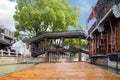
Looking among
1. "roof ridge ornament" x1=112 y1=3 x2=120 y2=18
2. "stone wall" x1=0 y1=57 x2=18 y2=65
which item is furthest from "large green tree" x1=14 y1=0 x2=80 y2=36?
"roof ridge ornament" x1=112 y1=3 x2=120 y2=18

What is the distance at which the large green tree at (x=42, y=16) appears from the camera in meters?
35.7

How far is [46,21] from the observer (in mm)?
36156

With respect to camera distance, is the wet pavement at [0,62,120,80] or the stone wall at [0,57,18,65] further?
the stone wall at [0,57,18,65]

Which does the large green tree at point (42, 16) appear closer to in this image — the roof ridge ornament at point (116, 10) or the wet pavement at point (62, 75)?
the roof ridge ornament at point (116, 10)

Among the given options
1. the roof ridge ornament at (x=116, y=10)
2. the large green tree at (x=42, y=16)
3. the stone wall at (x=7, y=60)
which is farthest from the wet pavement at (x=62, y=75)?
the large green tree at (x=42, y=16)

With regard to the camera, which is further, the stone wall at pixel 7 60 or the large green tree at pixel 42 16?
the large green tree at pixel 42 16

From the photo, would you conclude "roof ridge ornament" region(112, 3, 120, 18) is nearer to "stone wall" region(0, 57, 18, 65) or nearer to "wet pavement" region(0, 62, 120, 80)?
"wet pavement" region(0, 62, 120, 80)

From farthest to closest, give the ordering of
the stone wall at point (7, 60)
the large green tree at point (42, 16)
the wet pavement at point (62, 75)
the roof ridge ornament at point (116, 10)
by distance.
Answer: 1. the large green tree at point (42, 16)
2. the stone wall at point (7, 60)
3. the roof ridge ornament at point (116, 10)
4. the wet pavement at point (62, 75)

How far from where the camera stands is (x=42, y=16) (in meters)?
35.5

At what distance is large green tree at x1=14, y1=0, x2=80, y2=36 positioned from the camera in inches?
1406

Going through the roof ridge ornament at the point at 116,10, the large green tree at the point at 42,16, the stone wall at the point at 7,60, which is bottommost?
the stone wall at the point at 7,60

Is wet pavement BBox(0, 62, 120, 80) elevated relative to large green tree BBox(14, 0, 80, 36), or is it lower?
lower

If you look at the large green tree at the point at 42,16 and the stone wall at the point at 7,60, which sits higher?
the large green tree at the point at 42,16

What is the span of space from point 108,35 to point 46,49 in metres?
18.5
